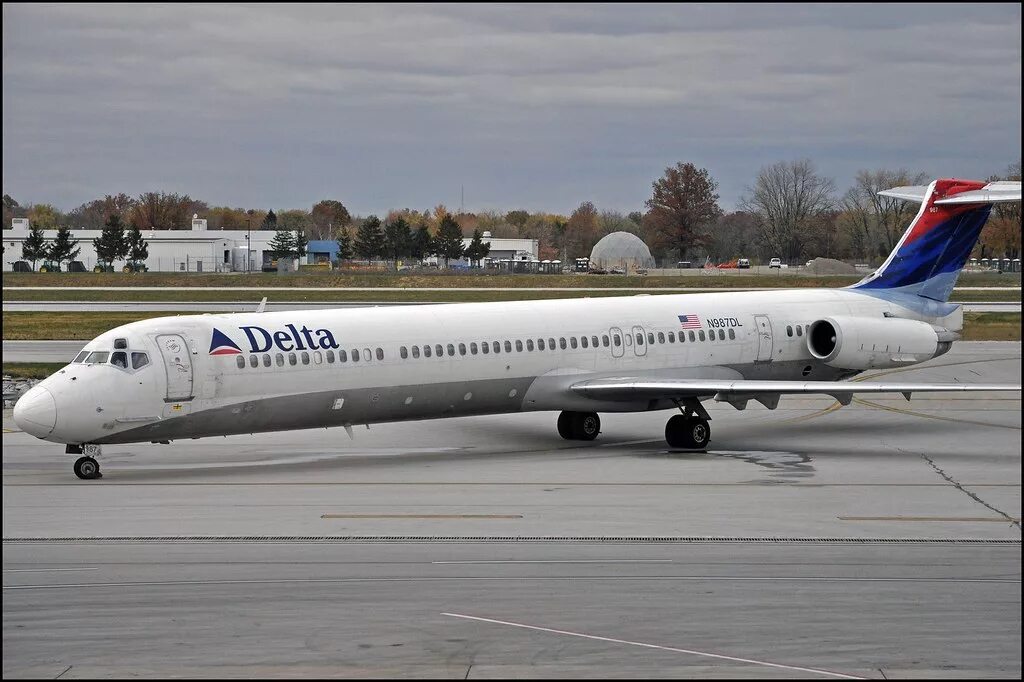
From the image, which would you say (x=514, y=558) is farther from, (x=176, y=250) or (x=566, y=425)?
(x=176, y=250)

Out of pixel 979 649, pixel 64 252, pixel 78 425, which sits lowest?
pixel 979 649

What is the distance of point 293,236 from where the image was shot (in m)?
145

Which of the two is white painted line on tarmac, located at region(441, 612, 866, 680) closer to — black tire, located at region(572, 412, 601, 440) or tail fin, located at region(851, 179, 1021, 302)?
black tire, located at region(572, 412, 601, 440)

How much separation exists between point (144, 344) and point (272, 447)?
497cm

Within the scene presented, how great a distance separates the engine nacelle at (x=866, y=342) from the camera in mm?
30828

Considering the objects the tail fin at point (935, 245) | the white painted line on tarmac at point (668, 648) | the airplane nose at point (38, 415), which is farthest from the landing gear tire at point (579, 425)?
the white painted line on tarmac at point (668, 648)

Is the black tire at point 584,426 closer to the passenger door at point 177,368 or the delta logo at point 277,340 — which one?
the delta logo at point 277,340

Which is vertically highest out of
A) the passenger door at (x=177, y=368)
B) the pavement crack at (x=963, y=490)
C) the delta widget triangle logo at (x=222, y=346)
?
the delta widget triangle logo at (x=222, y=346)

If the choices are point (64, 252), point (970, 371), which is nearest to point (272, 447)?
point (970, 371)

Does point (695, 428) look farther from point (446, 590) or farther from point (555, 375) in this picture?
point (446, 590)

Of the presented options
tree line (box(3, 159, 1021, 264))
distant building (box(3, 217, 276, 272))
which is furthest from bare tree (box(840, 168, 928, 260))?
distant building (box(3, 217, 276, 272))

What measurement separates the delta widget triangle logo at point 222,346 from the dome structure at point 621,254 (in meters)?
101

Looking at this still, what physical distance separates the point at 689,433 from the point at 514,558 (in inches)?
424

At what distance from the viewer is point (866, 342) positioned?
30969 mm
